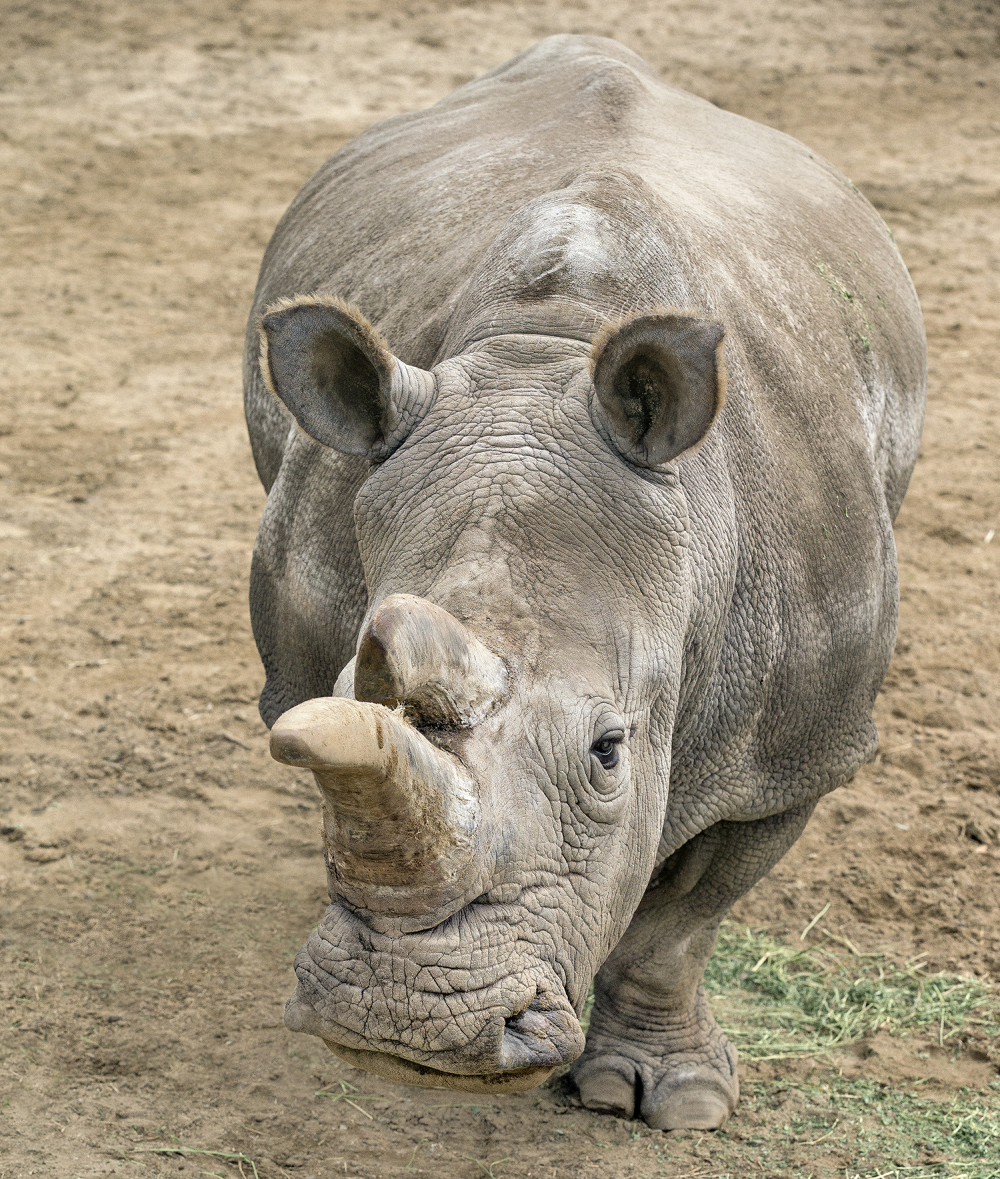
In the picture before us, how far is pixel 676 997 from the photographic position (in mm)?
4273

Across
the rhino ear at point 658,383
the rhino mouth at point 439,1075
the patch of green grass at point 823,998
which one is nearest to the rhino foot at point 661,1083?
the patch of green grass at point 823,998

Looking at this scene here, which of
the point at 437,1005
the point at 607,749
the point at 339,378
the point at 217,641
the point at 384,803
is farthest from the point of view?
the point at 217,641

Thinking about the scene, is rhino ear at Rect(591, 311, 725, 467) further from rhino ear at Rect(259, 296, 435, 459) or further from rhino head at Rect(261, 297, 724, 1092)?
rhino ear at Rect(259, 296, 435, 459)

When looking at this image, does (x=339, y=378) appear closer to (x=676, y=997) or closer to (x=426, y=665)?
(x=426, y=665)

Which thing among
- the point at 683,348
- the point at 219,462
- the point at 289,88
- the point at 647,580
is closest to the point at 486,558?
the point at 647,580

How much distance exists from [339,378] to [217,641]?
139 inches

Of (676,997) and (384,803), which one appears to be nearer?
(384,803)

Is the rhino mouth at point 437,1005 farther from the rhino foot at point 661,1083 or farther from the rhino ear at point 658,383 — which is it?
the rhino foot at point 661,1083

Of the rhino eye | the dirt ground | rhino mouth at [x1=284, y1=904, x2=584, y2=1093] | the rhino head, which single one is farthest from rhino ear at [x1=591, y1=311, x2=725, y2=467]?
the dirt ground

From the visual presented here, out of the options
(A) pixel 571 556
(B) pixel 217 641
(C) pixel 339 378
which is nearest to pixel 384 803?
(A) pixel 571 556

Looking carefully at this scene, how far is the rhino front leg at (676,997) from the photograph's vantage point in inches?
158

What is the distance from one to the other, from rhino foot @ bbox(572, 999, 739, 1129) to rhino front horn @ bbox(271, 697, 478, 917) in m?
2.03

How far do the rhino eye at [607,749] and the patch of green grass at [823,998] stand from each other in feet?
6.78

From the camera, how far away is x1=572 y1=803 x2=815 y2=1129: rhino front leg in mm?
4008
